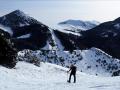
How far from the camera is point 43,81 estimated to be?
39.8m

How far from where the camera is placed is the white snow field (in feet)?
104

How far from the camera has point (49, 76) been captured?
161 feet

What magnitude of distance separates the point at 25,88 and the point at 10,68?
14.4 metres

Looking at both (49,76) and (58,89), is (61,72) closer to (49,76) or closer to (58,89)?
(49,76)

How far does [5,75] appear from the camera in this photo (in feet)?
128

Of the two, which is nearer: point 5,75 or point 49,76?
point 5,75

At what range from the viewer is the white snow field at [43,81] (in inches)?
1249

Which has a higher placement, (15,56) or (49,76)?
(15,56)

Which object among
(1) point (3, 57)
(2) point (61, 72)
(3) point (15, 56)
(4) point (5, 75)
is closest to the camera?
(4) point (5, 75)

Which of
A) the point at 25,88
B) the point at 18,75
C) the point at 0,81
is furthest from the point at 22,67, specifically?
the point at 25,88

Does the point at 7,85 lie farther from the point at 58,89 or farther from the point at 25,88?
the point at 58,89

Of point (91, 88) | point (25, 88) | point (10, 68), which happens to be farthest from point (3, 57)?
point (91, 88)

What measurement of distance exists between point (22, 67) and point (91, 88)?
19974 mm

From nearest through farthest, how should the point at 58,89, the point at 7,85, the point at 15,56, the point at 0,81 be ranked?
the point at 58,89, the point at 7,85, the point at 0,81, the point at 15,56
